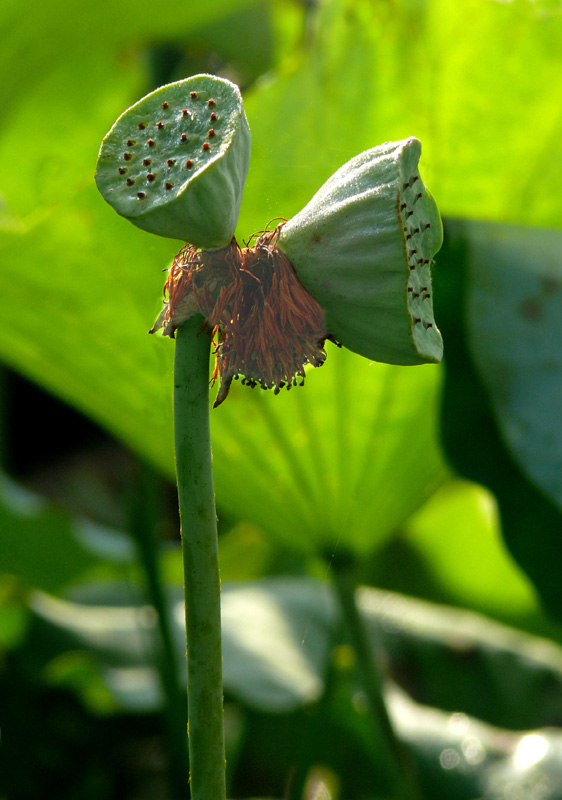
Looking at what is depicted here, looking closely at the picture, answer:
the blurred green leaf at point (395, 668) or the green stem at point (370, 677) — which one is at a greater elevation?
the blurred green leaf at point (395, 668)

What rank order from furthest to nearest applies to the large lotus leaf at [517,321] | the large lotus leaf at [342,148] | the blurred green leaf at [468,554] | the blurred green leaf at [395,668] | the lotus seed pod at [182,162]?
the blurred green leaf at [468,554] < the blurred green leaf at [395,668] < the large lotus leaf at [517,321] < the large lotus leaf at [342,148] < the lotus seed pod at [182,162]

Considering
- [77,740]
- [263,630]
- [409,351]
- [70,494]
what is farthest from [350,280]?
[70,494]

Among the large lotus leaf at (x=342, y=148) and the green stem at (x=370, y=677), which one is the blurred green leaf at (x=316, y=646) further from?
the large lotus leaf at (x=342, y=148)

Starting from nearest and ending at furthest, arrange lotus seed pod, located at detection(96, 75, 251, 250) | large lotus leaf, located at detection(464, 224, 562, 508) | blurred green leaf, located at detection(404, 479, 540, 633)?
lotus seed pod, located at detection(96, 75, 251, 250) → large lotus leaf, located at detection(464, 224, 562, 508) → blurred green leaf, located at detection(404, 479, 540, 633)

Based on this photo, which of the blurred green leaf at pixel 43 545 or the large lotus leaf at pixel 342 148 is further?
the blurred green leaf at pixel 43 545

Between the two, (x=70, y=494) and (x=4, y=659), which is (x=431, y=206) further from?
(x=70, y=494)

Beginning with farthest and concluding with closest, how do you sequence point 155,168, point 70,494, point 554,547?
point 70,494 → point 554,547 → point 155,168

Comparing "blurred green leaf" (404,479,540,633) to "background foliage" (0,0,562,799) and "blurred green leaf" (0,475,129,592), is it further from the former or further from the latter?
"blurred green leaf" (0,475,129,592)

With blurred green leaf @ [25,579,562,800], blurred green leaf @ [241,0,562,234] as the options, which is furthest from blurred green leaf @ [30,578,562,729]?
blurred green leaf @ [241,0,562,234]

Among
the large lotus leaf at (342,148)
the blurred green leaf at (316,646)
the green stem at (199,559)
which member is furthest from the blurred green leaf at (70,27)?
the green stem at (199,559)
